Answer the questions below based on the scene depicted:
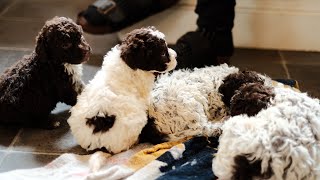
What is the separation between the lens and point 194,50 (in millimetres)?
2059

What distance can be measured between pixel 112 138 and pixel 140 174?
0.54 ft

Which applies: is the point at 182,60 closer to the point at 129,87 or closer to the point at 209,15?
the point at 209,15

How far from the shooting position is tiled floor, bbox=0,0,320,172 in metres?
1.60

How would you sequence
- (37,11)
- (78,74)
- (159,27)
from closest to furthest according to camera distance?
(78,74), (159,27), (37,11)

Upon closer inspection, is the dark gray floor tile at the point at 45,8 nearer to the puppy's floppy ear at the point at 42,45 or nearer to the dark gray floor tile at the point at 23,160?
the puppy's floppy ear at the point at 42,45

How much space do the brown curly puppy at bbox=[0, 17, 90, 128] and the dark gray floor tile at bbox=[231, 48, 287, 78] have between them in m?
0.90

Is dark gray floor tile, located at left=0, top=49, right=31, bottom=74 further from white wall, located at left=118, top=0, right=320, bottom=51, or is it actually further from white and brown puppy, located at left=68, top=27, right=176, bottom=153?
white and brown puppy, located at left=68, top=27, right=176, bottom=153

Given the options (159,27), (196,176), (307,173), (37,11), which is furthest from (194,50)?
(37,11)

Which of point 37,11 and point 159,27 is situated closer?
point 159,27

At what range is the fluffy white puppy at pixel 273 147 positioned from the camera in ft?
3.75

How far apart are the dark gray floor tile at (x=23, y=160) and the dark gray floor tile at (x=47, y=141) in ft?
0.10

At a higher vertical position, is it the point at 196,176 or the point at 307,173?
the point at 307,173

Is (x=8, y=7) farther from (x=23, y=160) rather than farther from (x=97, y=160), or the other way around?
(x=97, y=160)

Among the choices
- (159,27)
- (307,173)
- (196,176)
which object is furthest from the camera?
(159,27)
